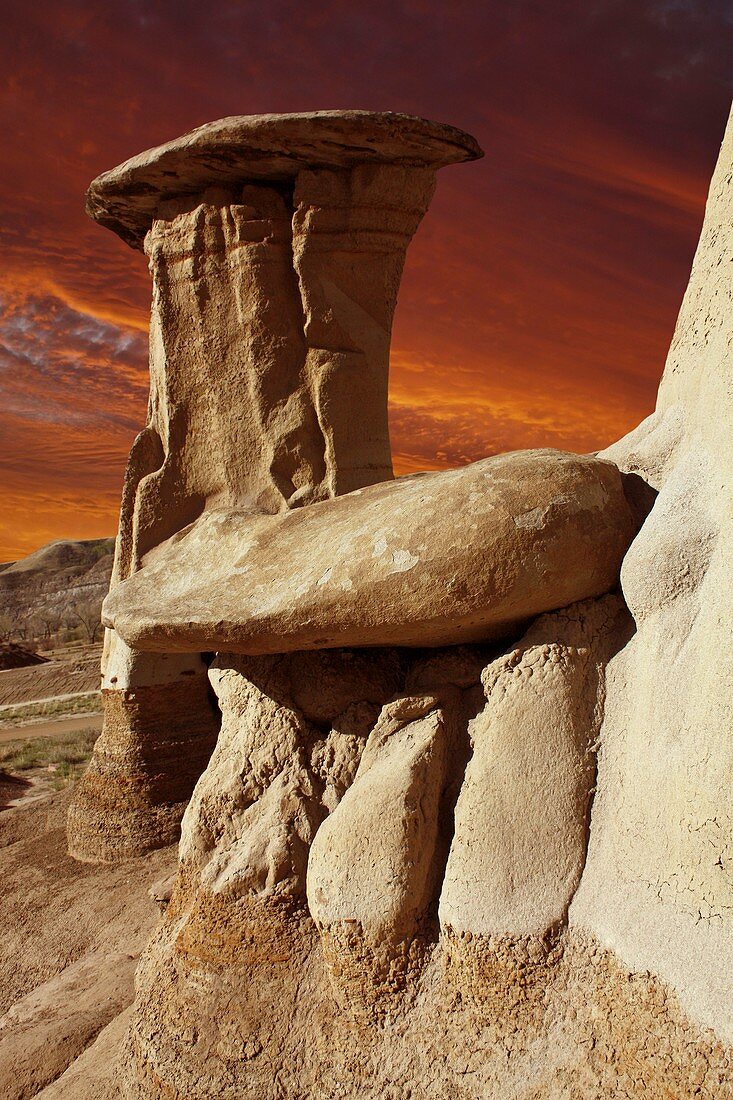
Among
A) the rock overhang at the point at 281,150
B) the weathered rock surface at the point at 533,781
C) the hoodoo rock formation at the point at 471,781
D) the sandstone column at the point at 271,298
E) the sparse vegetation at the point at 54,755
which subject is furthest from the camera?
the sparse vegetation at the point at 54,755

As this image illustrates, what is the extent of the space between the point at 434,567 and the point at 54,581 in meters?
37.1

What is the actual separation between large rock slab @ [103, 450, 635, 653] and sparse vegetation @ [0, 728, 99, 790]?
7.06 metres

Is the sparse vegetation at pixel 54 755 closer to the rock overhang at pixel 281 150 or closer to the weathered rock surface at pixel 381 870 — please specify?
the rock overhang at pixel 281 150

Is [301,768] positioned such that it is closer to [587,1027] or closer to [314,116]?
[587,1027]

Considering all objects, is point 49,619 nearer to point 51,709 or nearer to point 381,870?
point 51,709

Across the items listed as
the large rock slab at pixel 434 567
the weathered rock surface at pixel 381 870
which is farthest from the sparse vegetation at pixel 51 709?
the weathered rock surface at pixel 381 870

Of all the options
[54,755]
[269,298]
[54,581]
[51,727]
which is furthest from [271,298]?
[54,581]

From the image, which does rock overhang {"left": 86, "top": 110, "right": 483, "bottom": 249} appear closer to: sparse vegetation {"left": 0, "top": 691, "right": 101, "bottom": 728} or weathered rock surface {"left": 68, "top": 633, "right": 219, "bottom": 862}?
weathered rock surface {"left": 68, "top": 633, "right": 219, "bottom": 862}

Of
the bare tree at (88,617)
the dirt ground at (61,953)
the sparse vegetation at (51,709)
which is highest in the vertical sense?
the bare tree at (88,617)

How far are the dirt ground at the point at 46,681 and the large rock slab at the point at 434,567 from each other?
15.1 m

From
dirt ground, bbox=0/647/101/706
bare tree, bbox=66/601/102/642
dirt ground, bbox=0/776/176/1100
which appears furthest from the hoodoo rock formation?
bare tree, bbox=66/601/102/642

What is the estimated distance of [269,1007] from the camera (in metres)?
2.76

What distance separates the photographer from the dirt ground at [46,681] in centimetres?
1705

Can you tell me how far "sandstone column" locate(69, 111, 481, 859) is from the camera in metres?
4.70
